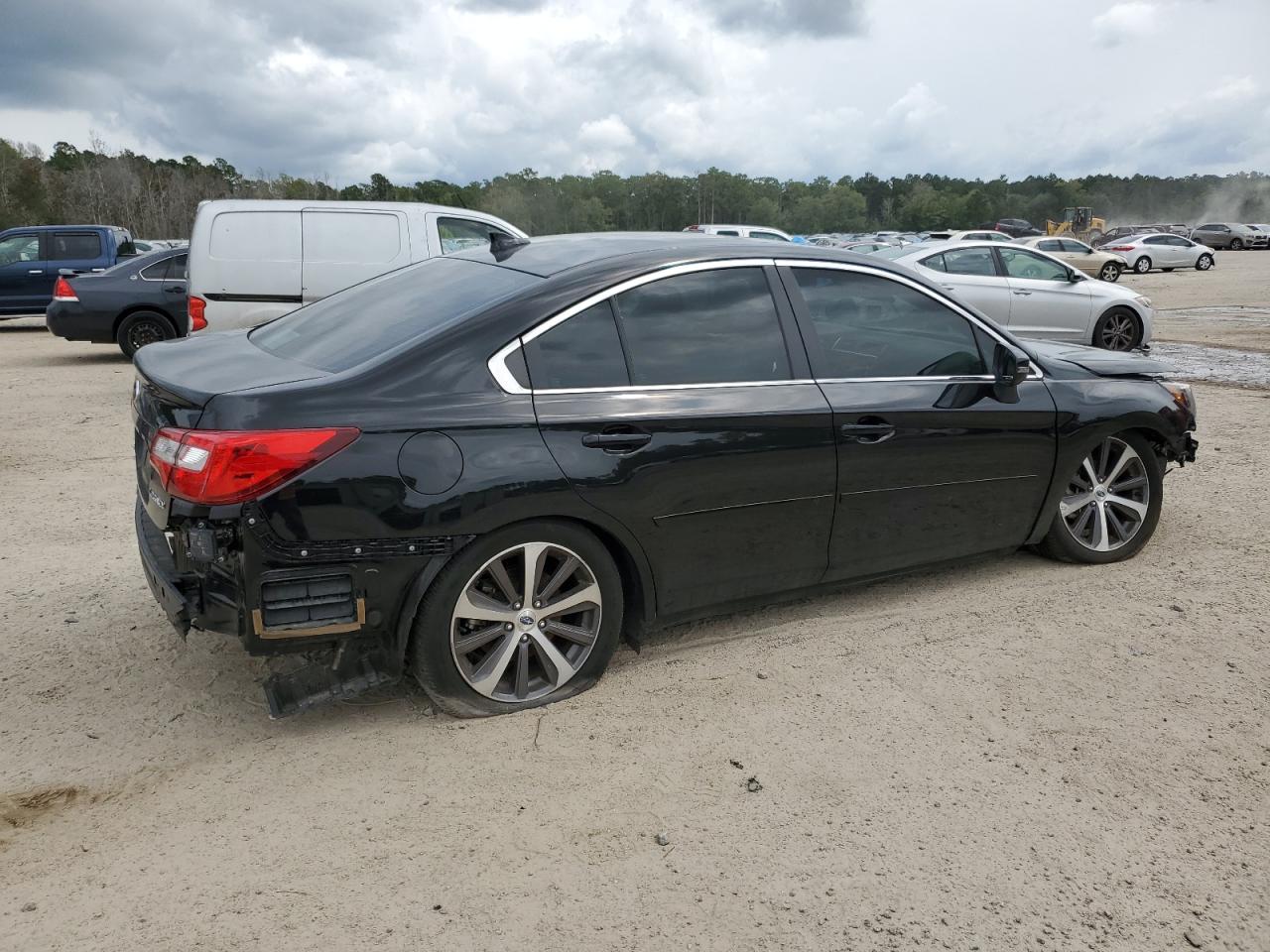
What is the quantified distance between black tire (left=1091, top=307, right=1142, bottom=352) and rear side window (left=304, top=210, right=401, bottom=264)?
9.07 metres

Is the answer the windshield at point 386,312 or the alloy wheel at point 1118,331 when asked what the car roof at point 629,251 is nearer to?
the windshield at point 386,312

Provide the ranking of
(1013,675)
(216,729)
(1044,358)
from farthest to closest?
(1044,358), (1013,675), (216,729)

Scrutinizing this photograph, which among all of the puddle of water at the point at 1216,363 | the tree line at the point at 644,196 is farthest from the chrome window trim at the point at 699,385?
the tree line at the point at 644,196

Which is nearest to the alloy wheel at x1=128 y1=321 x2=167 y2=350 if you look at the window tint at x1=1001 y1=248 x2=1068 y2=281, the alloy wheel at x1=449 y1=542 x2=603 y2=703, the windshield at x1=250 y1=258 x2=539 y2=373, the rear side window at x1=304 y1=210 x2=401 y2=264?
the rear side window at x1=304 y1=210 x2=401 y2=264

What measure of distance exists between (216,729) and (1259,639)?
4101mm

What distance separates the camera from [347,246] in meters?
10.0

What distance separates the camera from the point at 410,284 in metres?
4.23

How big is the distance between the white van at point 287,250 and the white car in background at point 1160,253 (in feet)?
113

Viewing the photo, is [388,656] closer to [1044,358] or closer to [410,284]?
[410,284]

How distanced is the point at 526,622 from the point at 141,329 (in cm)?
1236

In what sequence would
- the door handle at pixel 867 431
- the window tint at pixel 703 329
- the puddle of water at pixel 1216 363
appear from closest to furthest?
1. the window tint at pixel 703 329
2. the door handle at pixel 867 431
3. the puddle of water at pixel 1216 363

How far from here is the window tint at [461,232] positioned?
34.2 ft

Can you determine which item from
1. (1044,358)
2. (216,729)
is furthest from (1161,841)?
(216,729)

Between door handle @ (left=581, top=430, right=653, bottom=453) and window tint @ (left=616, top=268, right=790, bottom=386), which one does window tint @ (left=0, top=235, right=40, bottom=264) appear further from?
door handle @ (left=581, top=430, right=653, bottom=453)
